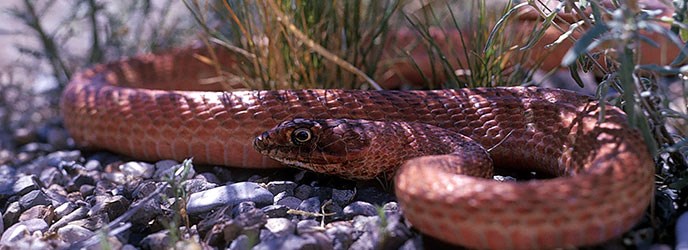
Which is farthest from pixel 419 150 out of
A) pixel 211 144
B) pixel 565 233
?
pixel 211 144

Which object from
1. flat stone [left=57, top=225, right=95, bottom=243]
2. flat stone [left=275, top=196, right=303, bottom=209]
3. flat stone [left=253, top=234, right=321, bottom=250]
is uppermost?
flat stone [left=253, top=234, right=321, bottom=250]

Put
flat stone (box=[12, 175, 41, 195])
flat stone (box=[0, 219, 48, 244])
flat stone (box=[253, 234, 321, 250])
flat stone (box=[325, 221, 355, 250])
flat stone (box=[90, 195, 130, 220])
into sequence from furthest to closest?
flat stone (box=[12, 175, 41, 195]) < flat stone (box=[90, 195, 130, 220]) < flat stone (box=[0, 219, 48, 244]) < flat stone (box=[325, 221, 355, 250]) < flat stone (box=[253, 234, 321, 250])

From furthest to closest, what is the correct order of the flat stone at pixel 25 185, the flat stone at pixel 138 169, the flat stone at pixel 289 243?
the flat stone at pixel 138 169
the flat stone at pixel 25 185
the flat stone at pixel 289 243

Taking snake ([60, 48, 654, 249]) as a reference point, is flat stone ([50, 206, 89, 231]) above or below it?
below

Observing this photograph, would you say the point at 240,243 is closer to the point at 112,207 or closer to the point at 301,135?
the point at 301,135

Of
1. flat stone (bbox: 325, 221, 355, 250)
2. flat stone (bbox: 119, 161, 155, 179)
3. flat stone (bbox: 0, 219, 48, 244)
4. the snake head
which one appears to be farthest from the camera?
flat stone (bbox: 119, 161, 155, 179)

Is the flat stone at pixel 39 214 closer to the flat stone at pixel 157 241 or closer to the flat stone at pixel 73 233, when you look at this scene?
the flat stone at pixel 73 233

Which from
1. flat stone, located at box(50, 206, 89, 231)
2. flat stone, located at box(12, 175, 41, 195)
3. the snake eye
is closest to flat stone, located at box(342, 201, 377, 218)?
the snake eye

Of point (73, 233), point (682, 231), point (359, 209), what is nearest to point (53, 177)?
point (73, 233)

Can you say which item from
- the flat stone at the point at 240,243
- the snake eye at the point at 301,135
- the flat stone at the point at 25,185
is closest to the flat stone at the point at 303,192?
the snake eye at the point at 301,135

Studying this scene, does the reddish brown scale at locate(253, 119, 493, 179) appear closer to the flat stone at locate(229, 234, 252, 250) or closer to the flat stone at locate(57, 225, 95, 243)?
the flat stone at locate(229, 234, 252, 250)
